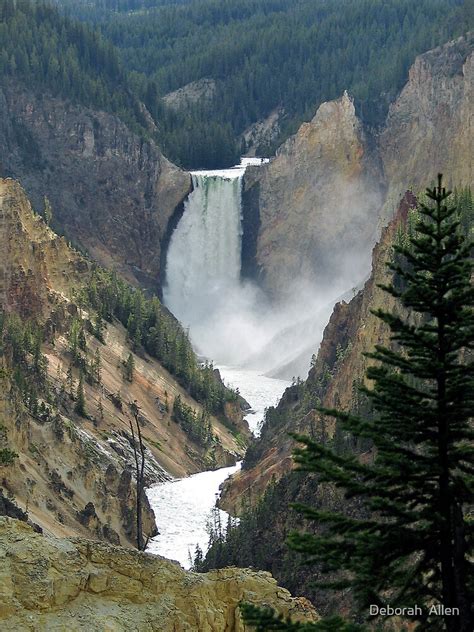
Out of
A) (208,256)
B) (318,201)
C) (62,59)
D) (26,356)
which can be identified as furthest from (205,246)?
(26,356)

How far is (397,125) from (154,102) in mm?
40948

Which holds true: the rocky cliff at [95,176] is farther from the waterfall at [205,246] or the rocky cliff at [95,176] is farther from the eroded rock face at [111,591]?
the eroded rock face at [111,591]

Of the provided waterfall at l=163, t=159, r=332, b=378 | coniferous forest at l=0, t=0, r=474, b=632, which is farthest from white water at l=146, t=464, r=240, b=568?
waterfall at l=163, t=159, r=332, b=378

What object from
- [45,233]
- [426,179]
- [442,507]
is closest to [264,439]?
[45,233]

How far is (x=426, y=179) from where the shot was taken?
121312 mm

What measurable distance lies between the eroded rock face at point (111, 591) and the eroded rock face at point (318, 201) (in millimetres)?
108734

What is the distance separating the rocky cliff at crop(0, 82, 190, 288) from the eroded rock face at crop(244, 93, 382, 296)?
9.52 meters

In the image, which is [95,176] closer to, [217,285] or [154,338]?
[217,285]

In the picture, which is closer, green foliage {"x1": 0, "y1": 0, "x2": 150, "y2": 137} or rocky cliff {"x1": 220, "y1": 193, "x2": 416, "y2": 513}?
rocky cliff {"x1": 220, "y1": 193, "x2": 416, "y2": 513}

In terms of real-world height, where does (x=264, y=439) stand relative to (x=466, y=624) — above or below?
above

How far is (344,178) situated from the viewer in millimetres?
135625

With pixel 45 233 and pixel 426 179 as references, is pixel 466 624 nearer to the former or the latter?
pixel 45 233

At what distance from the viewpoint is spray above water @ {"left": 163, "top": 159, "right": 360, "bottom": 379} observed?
13288 cm

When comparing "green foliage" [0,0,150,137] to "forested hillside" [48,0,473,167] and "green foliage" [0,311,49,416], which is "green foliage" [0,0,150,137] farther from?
"green foliage" [0,311,49,416]
